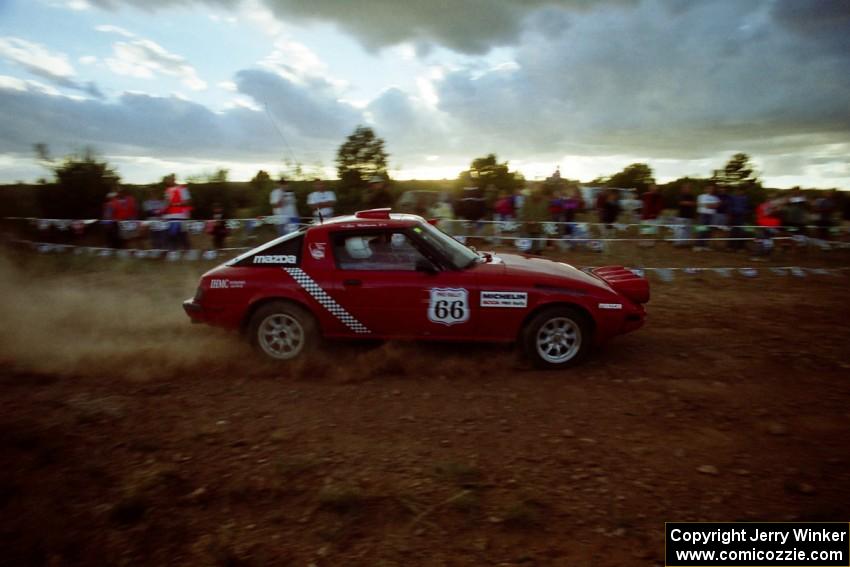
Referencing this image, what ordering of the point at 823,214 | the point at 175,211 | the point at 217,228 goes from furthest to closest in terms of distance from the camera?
1. the point at 823,214
2. the point at 217,228
3. the point at 175,211

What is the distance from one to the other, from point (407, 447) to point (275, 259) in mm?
2649

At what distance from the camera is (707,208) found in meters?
12.0

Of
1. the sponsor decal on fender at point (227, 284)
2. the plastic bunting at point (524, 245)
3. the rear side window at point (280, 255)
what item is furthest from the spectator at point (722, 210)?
the sponsor decal on fender at point (227, 284)

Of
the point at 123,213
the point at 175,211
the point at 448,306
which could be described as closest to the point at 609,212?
the point at 448,306

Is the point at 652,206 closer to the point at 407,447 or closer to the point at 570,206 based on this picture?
the point at 570,206

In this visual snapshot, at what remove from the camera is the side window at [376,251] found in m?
5.29

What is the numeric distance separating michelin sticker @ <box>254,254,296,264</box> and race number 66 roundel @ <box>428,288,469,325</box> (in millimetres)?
1535

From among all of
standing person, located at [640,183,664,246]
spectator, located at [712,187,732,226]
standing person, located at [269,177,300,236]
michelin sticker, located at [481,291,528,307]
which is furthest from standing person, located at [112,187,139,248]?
spectator, located at [712,187,732,226]

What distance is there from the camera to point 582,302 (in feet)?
16.6

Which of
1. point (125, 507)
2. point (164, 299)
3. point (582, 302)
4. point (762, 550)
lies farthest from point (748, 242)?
point (125, 507)

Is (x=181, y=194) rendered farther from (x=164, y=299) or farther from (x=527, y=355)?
(x=527, y=355)

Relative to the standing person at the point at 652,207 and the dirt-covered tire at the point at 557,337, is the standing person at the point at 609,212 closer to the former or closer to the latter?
the standing person at the point at 652,207

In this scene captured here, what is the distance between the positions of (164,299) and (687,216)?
1152cm

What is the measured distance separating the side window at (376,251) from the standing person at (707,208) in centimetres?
902
